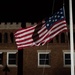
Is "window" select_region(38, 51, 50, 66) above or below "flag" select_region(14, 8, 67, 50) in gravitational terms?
below

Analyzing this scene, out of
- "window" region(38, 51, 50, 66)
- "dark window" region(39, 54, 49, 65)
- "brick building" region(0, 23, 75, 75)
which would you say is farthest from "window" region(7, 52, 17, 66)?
"dark window" region(39, 54, 49, 65)

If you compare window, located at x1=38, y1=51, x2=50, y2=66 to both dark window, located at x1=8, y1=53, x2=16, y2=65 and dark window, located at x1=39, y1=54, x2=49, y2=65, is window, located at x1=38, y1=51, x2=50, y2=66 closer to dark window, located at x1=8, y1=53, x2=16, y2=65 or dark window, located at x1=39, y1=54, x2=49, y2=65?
dark window, located at x1=39, y1=54, x2=49, y2=65

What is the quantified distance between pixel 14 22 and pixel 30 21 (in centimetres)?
159

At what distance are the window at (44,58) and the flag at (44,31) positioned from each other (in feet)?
54.2

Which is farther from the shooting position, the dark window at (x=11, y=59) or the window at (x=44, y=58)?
the dark window at (x=11, y=59)

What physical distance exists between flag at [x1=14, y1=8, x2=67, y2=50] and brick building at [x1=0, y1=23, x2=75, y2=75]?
53.5 feet

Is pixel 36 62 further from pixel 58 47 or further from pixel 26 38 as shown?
pixel 26 38

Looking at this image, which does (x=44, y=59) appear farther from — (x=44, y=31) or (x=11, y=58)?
(x=44, y=31)

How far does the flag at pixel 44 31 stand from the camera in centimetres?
1416

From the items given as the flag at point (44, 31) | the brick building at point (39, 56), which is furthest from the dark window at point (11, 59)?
the flag at point (44, 31)

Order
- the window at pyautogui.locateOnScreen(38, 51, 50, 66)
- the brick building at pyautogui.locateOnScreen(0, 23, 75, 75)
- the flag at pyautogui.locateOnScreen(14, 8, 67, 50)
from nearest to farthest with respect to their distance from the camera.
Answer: the flag at pyautogui.locateOnScreen(14, 8, 67, 50)
the brick building at pyautogui.locateOnScreen(0, 23, 75, 75)
the window at pyautogui.locateOnScreen(38, 51, 50, 66)

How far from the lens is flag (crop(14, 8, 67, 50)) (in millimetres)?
14156

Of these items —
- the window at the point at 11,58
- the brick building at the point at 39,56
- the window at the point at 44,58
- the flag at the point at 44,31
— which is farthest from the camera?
the window at the point at 11,58

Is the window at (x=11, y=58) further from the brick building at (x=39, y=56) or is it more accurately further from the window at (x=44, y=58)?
the window at (x=44, y=58)
